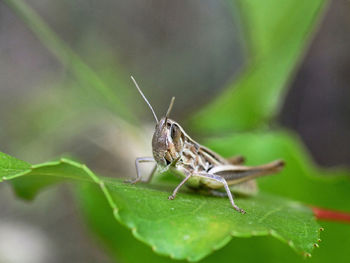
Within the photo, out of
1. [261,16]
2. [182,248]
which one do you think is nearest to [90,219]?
[182,248]

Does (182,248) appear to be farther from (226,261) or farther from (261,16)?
(261,16)

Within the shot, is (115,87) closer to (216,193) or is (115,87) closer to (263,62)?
(263,62)

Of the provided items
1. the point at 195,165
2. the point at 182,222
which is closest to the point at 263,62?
the point at 195,165

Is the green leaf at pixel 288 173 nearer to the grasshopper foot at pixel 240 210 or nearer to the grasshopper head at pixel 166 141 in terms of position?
the grasshopper head at pixel 166 141

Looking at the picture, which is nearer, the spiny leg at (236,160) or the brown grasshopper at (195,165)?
the brown grasshopper at (195,165)

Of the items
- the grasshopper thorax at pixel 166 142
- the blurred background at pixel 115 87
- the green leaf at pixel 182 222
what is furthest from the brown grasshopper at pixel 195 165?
the blurred background at pixel 115 87

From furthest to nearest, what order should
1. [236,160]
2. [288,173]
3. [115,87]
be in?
[115,87]
[288,173]
[236,160]

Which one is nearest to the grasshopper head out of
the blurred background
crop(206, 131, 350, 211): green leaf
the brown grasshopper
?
the brown grasshopper
